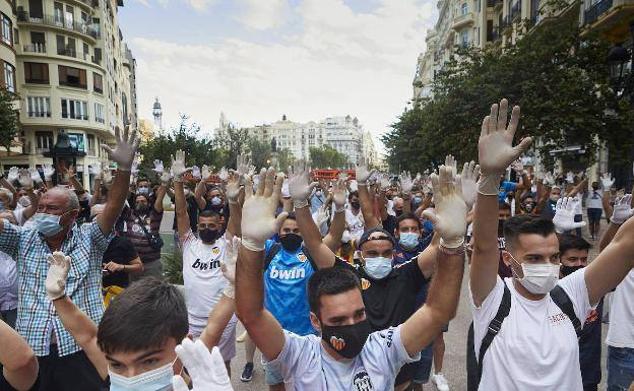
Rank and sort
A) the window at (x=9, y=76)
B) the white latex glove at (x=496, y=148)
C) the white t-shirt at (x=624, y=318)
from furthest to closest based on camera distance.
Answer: the window at (x=9, y=76)
the white t-shirt at (x=624, y=318)
the white latex glove at (x=496, y=148)

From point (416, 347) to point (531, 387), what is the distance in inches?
25.1

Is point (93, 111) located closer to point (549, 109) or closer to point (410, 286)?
point (549, 109)

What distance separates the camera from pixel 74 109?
41438 millimetres

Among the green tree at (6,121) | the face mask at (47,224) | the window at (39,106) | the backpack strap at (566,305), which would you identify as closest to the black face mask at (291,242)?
the face mask at (47,224)

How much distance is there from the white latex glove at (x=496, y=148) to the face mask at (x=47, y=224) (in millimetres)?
2575

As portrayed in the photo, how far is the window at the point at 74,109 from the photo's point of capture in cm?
4097

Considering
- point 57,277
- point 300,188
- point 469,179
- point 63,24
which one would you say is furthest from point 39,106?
point 469,179

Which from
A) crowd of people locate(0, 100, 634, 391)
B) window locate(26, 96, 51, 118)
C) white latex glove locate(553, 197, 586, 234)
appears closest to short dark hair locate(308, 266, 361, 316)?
crowd of people locate(0, 100, 634, 391)

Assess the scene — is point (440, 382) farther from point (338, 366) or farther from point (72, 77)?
point (72, 77)

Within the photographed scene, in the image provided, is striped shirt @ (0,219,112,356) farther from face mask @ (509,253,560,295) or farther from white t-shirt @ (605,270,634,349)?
white t-shirt @ (605,270,634,349)

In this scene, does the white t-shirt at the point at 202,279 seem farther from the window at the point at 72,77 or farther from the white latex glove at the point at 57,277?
the window at the point at 72,77

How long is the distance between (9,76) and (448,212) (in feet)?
119

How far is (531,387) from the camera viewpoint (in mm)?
2193

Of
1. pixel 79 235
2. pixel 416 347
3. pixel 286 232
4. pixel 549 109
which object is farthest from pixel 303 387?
pixel 549 109
